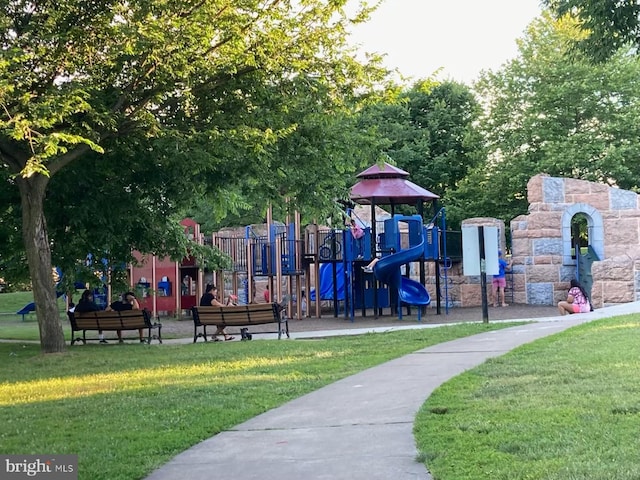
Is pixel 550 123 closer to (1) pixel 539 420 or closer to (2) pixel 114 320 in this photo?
(2) pixel 114 320

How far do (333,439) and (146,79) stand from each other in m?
8.98

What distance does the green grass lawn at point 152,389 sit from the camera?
20.3 feet

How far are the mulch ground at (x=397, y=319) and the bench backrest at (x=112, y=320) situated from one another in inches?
126

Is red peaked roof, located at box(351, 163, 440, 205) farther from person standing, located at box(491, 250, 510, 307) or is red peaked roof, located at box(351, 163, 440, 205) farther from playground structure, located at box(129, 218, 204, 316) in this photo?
playground structure, located at box(129, 218, 204, 316)

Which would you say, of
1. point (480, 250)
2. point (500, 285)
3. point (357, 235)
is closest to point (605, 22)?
point (480, 250)

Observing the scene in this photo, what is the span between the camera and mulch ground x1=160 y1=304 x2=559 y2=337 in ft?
66.4

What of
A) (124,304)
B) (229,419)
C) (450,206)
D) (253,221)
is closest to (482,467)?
(229,419)

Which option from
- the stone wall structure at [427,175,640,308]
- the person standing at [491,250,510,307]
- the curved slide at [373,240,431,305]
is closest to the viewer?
the curved slide at [373,240,431,305]

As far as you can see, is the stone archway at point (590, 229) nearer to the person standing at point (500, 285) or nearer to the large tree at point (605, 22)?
the person standing at point (500, 285)

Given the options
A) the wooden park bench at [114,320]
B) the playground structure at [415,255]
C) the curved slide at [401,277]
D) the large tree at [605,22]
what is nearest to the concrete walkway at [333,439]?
the large tree at [605,22]

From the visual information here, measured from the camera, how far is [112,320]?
16312 mm

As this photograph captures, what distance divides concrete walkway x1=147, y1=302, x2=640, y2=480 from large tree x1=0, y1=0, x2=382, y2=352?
17.5 ft

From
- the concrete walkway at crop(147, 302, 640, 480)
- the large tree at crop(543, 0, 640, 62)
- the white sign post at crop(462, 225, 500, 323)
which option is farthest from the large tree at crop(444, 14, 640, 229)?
the concrete walkway at crop(147, 302, 640, 480)

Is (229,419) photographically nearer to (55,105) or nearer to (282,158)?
(55,105)
